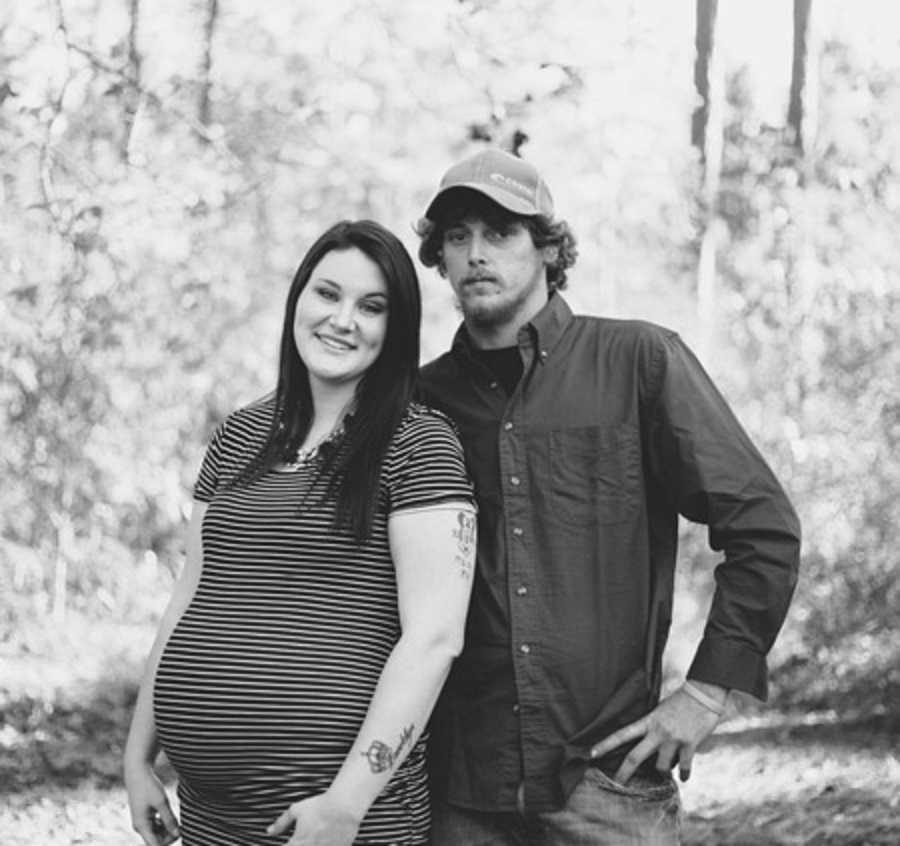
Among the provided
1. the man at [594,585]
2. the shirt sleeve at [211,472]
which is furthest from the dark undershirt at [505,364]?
the shirt sleeve at [211,472]

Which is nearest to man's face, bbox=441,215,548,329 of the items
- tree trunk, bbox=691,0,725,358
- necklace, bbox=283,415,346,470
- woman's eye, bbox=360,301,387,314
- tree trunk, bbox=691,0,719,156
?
woman's eye, bbox=360,301,387,314

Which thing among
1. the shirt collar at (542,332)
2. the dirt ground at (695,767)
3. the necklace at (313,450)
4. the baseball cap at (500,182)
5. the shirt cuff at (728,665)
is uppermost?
the baseball cap at (500,182)

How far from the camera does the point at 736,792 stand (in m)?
6.00

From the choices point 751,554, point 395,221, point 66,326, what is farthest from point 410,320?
→ point 66,326

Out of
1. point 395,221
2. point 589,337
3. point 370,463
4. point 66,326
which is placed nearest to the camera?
point 370,463

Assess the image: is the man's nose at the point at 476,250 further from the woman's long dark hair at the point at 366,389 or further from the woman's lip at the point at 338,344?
the woman's lip at the point at 338,344

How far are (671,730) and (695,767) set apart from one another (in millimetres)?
4219

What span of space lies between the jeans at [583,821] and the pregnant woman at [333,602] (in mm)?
117

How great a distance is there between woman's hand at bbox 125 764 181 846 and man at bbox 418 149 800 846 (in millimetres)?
450

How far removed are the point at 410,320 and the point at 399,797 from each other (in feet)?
2.43

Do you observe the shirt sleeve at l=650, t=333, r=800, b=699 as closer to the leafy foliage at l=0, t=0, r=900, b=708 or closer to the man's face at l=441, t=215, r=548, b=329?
the man's face at l=441, t=215, r=548, b=329

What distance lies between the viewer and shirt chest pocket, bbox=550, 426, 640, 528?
8.05ft

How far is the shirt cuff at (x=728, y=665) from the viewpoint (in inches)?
94.3

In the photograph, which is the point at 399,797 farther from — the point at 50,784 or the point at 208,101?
the point at 50,784
